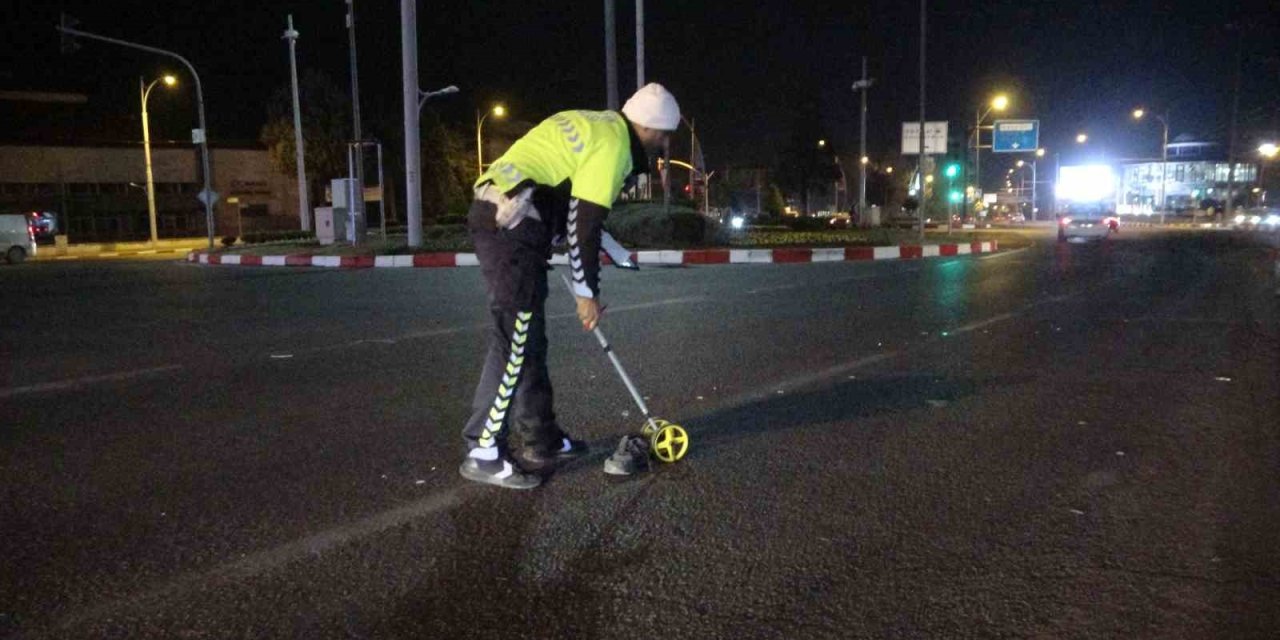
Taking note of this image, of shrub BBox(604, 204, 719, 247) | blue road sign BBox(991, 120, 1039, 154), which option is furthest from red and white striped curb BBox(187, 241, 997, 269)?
blue road sign BBox(991, 120, 1039, 154)

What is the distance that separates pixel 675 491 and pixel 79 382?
427cm

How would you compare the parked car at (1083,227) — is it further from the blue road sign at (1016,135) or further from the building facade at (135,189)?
the building facade at (135,189)

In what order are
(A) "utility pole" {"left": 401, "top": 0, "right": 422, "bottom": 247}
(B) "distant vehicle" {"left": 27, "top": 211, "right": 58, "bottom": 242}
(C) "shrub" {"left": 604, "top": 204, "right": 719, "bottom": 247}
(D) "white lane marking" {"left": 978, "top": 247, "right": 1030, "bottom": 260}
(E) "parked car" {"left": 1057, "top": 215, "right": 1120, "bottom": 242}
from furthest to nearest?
(B) "distant vehicle" {"left": 27, "top": 211, "right": 58, "bottom": 242} → (E) "parked car" {"left": 1057, "top": 215, "right": 1120, "bottom": 242} → (C) "shrub" {"left": 604, "top": 204, "right": 719, "bottom": 247} → (D) "white lane marking" {"left": 978, "top": 247, "right": 1030, "bottom": 260} → (A) "utility pole" {"left": 401, "top": 0, "right": 422, "bottom": 247}

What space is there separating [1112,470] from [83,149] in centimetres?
5204

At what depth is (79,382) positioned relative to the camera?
6160 mm

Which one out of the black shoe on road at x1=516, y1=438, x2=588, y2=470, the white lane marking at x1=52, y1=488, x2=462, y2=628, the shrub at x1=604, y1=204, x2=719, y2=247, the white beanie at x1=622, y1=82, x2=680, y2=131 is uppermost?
the white beanie at x1=622, y1=82, x2=680, y2=131

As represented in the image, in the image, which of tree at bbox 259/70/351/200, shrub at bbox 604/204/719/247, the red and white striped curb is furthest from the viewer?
tree at bbox 259/70/351/200

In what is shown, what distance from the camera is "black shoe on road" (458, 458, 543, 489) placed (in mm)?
3920

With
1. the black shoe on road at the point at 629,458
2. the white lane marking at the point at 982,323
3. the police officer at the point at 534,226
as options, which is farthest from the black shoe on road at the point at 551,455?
the white lane marking at the point at 982,323

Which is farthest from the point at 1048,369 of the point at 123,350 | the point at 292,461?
the point at 123,350

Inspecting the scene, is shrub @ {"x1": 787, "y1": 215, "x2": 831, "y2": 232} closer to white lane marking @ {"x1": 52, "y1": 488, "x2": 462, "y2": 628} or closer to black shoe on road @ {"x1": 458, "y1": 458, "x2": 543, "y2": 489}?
black shoe on road @ {"x1": 458, "y1": 458, "x2": 543, "y2": 489}

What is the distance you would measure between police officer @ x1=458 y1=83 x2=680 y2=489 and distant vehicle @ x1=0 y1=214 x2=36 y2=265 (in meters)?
28.0

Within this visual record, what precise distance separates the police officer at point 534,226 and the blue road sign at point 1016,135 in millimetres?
43673

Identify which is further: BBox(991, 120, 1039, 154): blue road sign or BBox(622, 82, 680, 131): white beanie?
BBox(991, 120, 1039, 154): blue road sign
